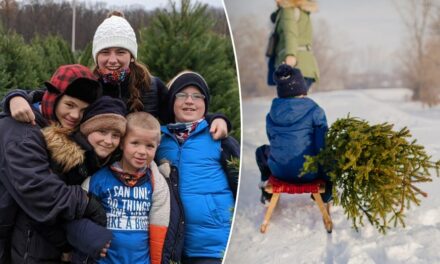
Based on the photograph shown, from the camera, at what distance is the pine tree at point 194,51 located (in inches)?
99.7

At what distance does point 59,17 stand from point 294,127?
1548mm

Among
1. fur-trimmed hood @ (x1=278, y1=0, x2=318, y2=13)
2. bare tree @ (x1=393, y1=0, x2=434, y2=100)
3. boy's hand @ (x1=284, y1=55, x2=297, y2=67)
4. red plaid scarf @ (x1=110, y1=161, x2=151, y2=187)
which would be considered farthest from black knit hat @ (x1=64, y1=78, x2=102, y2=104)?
bare tree @ (x1=393, y1=0, x2=434, y2=100)

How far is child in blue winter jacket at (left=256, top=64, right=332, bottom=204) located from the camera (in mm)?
3334

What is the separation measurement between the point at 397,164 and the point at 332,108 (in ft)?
2.90

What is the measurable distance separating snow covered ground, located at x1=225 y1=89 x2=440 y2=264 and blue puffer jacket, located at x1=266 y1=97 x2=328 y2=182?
0.33 m

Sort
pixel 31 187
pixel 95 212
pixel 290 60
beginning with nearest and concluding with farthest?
pixel 31 187, pixel 95 212, pixel 290 60

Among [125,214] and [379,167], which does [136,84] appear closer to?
[125,214]

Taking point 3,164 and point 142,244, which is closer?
point 3,164

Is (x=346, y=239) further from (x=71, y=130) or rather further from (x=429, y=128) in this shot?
(x=71, y=130)

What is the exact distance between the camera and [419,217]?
3.43 meters

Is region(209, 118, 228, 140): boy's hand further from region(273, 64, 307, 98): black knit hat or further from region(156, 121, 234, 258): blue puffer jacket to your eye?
region(273, 64, 307, 98): black knit hat

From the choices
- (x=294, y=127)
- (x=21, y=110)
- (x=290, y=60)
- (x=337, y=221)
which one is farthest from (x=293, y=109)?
(x=21, y=110)

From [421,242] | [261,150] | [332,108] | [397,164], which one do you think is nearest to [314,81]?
[332,108]

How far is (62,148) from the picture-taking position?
2.00 m
